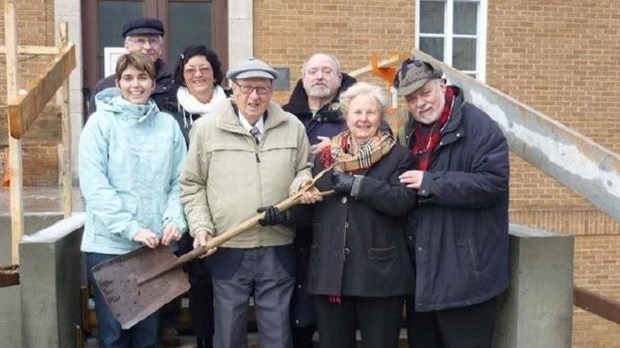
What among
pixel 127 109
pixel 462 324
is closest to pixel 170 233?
pixel 127 109

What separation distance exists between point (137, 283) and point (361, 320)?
1.07 m

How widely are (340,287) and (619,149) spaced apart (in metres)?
7.56

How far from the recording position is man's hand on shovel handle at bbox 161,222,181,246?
3361mm

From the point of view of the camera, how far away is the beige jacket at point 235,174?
334 cm

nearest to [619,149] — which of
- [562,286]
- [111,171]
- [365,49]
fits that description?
[365,49]

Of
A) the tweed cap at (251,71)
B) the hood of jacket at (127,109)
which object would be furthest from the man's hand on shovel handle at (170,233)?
the tweed cap at (251,71)

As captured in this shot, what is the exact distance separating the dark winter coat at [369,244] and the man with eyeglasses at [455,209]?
6 centimetres

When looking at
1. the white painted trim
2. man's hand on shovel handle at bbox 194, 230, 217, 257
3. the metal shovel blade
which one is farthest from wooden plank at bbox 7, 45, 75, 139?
the white painted trim

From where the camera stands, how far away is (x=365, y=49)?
877 centimetres

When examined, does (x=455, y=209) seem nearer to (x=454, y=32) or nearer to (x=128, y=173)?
(x=128, y=173)

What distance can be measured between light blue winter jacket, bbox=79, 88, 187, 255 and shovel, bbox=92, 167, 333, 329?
8 centimetres

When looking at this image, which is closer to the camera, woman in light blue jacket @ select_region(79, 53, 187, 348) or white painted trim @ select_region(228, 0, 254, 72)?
woman in light blue jacket @ select_region(79, 53, 187, 348)

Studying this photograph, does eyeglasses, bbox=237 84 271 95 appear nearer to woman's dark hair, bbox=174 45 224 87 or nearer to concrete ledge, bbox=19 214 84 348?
A: woman's dark hair, bbox=174 45 224 87

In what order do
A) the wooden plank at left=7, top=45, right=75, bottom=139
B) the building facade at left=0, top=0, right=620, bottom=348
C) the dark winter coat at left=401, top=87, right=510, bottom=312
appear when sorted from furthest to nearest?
1. the building facade at left=0, top=0, right=620, bottom=348
2. the wooden plank at left=7, top=45, right=75, bottom=139
3. the dark winter coat at left=401, top=87, right=510, bottom=312
